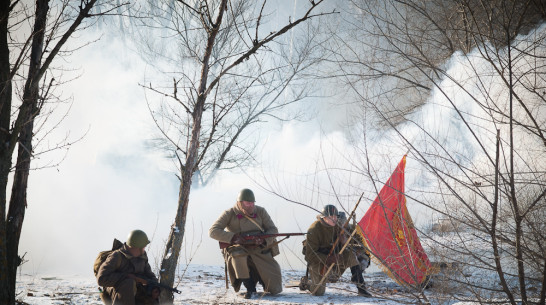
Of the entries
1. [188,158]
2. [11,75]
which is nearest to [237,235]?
[188,158]

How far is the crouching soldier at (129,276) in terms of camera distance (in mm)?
4648

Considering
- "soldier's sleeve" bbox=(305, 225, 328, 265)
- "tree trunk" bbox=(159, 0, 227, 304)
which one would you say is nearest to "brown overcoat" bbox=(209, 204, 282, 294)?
"soldier's sleeve" bbox=(305, 225, 328, 265)

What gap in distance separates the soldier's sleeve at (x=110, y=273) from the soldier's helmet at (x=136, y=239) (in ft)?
0.66

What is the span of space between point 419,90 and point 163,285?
8986 millimetres

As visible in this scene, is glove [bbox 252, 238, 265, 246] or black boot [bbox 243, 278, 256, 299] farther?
glove [bbox 252, 238, 265, 246]

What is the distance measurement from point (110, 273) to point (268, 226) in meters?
2.68

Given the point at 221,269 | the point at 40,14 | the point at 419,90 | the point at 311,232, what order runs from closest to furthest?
the point at 40,14 < the point at 311,232 < the point at 221,269 < the point at 419,90

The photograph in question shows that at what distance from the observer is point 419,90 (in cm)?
1165

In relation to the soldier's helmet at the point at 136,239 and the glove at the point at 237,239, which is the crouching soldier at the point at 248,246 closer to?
the glove at the point at 237,239

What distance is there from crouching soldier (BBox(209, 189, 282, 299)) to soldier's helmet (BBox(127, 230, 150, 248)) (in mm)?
1793

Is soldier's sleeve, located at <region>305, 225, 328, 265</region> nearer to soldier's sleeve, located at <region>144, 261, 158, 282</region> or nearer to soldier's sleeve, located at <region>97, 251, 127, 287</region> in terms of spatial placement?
soldier's sleeve, located at <region>144, 261, 158, 282</region>

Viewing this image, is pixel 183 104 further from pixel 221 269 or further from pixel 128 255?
pixel 221 269

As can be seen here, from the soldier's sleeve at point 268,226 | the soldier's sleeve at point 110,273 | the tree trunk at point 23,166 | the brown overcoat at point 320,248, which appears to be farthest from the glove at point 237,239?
the tree trunk at point 23,166

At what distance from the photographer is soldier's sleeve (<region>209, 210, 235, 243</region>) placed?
655 centimetres
